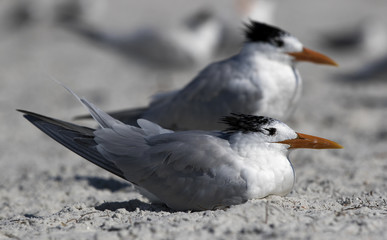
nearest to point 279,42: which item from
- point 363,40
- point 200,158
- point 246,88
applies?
point 246,88

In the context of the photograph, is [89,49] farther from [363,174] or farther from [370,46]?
[363,174]

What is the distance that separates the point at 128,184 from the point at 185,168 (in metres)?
1.58

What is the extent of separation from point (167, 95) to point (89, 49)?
6.88m

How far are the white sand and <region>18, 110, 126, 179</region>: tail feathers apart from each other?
0.29 m

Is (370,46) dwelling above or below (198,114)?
above

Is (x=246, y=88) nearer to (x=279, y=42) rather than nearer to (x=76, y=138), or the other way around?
(x=279, y=42)

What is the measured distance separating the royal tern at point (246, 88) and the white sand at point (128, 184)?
65cm

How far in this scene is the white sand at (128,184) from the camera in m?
2.94

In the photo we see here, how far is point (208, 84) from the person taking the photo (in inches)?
190

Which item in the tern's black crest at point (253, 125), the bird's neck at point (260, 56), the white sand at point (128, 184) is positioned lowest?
the white sand at point (128, 184)

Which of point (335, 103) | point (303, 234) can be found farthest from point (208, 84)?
point (335, 103)

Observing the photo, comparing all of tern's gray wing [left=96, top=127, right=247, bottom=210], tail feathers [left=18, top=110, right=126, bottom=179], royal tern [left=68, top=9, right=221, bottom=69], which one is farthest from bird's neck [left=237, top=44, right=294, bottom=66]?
royal tern [left=68, top=9, right=221, bottom=69]

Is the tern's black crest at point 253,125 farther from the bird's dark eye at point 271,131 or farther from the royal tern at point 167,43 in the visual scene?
the royal tern at point 167,43

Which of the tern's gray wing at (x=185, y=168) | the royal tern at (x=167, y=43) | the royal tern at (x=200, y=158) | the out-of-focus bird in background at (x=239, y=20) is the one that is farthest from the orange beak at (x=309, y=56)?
the out-of-focus bird in background at (x=239, y=20)
